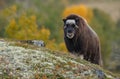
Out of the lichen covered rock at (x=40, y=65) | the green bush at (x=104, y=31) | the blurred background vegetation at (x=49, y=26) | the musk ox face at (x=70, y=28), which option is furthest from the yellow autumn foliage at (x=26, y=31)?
the lichen covered rock at (x=40, y=65)

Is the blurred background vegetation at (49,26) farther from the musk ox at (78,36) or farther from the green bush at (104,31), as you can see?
the musk ox at (78,36)

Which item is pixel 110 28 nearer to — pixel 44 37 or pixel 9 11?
pixel 9 11

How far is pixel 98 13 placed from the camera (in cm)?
12281

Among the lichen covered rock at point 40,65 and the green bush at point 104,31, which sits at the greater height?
the lichen covered rock at point 40,65

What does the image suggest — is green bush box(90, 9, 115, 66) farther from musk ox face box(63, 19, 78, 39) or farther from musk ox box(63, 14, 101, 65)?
musk ox face box(63, 19, 78, 39)

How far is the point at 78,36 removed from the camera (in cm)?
1989

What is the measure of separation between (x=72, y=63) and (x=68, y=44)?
386 cm

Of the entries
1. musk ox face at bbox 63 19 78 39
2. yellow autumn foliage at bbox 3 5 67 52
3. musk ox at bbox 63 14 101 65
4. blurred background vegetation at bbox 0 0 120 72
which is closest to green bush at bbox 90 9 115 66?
blurred background vegetation at bbox 0 0 120 72

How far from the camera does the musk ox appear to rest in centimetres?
1969

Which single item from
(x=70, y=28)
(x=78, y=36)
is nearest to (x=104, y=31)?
(x=78, y=36)

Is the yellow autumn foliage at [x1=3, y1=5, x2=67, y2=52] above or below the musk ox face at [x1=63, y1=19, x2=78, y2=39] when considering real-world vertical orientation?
below

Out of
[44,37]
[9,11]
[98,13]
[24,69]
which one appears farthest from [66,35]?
[98,13]

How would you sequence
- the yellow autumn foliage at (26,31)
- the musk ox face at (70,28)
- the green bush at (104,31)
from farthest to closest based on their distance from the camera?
the green bush at (104,31) → the yellow autumn foliage at (26,31) → the musk ox face at (70,28)

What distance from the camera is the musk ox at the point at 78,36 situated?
19688 mm
